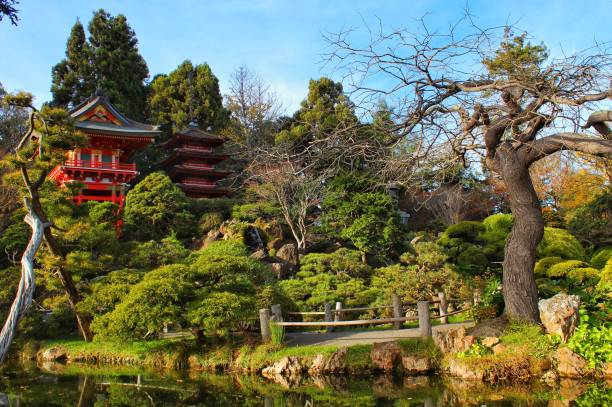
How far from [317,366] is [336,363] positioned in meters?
0.30

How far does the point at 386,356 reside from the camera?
7602mm

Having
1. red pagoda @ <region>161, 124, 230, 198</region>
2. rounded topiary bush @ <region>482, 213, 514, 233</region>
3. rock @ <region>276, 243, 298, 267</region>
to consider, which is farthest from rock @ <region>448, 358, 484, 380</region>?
red pagoda @ <region>161, 124, 230, 198</region>

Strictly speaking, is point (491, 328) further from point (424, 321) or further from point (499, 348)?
point (424, 321)

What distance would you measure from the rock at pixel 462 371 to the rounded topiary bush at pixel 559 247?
20.5 feet

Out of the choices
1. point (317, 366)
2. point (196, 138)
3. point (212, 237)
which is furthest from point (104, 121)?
point (317, 366)

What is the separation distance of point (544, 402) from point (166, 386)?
4902 mm

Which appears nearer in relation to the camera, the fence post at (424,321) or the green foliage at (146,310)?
the fence post at (424,321)

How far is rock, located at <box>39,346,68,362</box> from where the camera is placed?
33.2 feet

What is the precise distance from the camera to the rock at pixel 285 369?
7.84 metres

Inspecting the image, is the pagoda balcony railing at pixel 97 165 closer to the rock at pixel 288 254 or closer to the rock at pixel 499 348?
the rock at pixel 288 254

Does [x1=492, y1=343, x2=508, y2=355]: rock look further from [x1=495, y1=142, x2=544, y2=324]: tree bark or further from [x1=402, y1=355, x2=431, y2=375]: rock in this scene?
[x1=402, y1=355, x2=431, y2=375]: rock

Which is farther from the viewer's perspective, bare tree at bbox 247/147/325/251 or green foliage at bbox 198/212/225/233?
green foliage at bbox 198/212/225/233

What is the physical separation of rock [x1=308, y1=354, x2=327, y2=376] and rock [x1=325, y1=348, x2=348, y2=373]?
0.21 feet

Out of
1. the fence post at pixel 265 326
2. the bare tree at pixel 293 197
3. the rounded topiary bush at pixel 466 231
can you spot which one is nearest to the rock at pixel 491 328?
the fence post at pixel 265 326
